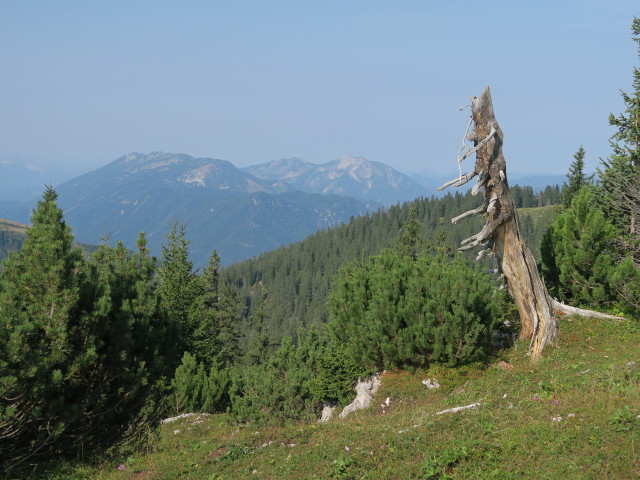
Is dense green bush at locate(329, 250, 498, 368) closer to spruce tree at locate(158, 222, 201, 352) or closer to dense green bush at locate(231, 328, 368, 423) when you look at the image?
dense green bush at locate(231, 328, 368, 423)

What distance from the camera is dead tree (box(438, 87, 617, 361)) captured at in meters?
16.4

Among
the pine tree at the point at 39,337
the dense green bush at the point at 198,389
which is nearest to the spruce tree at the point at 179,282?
the dense green bush at the point at 198,389

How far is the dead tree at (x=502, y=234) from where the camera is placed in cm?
1638

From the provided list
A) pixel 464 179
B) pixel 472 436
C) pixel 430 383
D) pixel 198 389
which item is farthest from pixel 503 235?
pixel 198 389

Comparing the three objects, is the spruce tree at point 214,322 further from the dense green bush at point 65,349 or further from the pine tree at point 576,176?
the pine tree at point 576,176

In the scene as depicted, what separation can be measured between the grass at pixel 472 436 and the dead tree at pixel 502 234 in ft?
3.63

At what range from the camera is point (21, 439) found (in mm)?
11031

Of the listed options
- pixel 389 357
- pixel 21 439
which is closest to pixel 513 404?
pixel 389 357

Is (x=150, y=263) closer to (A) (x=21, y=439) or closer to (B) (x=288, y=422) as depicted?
(A) (x=21, y=439)

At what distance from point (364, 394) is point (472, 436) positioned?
7923 mm

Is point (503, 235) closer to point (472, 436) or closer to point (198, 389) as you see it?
point (472, 436)

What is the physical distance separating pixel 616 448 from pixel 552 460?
1.07 metres

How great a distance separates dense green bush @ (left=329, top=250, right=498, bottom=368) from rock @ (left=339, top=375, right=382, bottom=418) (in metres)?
0.67

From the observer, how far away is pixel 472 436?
34.5ft
